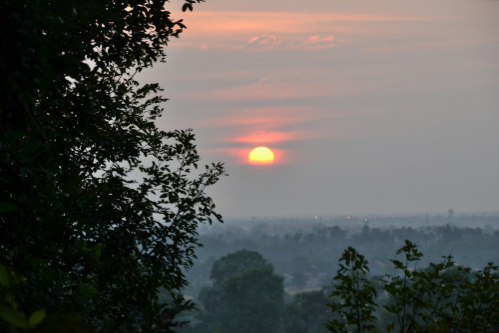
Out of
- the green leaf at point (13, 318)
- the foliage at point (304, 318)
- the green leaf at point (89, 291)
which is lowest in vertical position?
the foliage at point (304, 318)

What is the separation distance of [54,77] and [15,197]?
90 centimetres

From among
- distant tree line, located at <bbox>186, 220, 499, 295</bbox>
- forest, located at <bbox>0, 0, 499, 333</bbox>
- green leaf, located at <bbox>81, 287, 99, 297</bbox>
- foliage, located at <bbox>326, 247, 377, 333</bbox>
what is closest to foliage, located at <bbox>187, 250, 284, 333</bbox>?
distant tree line, located at <bbox>186, 220, 499, 295</bbox>

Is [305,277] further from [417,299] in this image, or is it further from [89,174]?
[417,299]

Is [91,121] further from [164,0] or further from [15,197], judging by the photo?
[164,0]

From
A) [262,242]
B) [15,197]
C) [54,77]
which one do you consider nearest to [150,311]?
[15,197]

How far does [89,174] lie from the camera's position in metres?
5.70

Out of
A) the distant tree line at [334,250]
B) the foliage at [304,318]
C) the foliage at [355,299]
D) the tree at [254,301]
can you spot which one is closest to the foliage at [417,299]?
the foliage at [355,299]

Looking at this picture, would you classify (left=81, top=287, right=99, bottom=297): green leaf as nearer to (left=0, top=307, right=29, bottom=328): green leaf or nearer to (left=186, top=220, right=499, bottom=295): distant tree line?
(left=0, top=307, right=29, bottom=328): green leaf

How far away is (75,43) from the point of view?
322 centimetres

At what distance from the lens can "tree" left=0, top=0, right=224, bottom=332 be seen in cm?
292

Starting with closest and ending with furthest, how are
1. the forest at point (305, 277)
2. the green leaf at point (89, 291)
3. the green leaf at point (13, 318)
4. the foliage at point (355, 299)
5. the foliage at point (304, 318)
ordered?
the green leaf at point (13, 318) < the foliage at point (355, 299) < the green leaf at point (89, 291) < the forest at point (305, 277) < the foliage at point (304, 318)

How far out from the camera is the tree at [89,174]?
115 inches

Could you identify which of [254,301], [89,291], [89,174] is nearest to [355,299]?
[89,291]

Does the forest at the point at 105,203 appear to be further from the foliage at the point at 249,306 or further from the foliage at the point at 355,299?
the foliage at the point at 249,306
